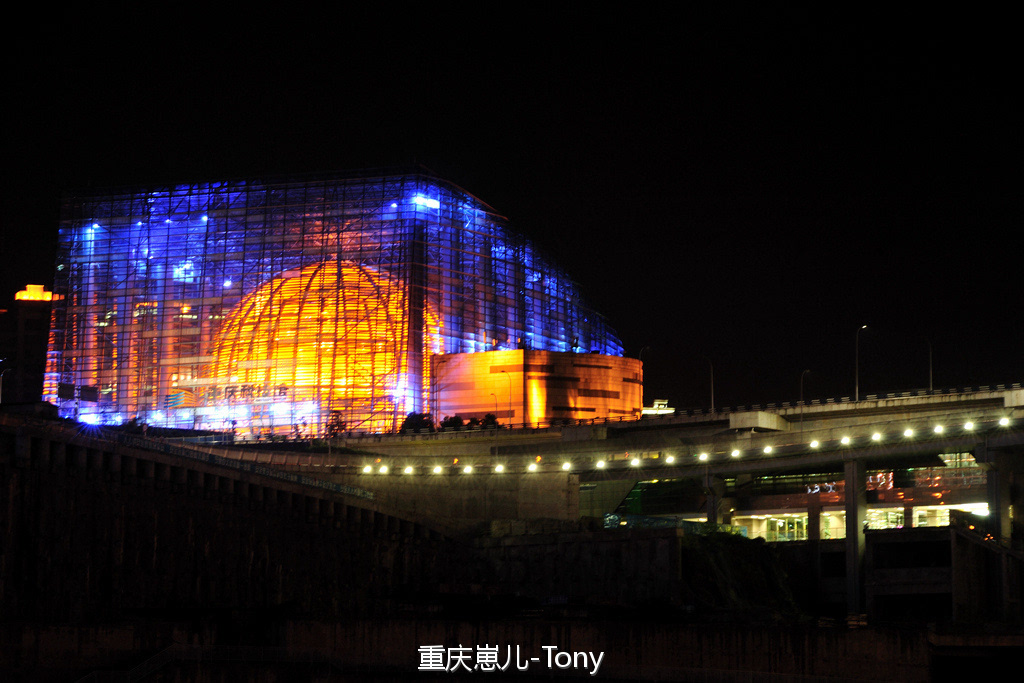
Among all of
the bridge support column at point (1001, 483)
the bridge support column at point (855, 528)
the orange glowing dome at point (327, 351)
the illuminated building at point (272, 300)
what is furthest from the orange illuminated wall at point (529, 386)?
the bridge support column at point (1001, 483)

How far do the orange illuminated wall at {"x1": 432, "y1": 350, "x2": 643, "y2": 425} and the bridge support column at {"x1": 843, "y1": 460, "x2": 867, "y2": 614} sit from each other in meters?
51.0

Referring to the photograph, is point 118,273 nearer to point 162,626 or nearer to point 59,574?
point 59,574

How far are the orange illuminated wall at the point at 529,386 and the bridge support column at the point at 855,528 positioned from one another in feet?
167

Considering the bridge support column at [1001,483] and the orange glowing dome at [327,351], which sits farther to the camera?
the orange glowing dome at [327,351]

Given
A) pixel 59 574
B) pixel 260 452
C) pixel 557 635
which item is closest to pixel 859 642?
pixel 557 635

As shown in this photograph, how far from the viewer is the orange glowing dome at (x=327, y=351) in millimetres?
149000

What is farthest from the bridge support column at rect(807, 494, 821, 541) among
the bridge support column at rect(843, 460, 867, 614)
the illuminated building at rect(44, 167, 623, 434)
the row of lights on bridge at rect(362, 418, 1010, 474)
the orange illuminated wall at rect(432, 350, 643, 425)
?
the illuminated building at rect(44, 167, 623, 434)

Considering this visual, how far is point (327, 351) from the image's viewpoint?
150875mm

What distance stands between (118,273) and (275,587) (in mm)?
88629

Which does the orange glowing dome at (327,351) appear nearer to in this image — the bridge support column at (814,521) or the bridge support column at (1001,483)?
the bridge support column at (814,521)

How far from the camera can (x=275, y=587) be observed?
81312 millimetres

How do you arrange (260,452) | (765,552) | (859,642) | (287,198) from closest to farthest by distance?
(859,642), (765,552), (260,452), (287,198)

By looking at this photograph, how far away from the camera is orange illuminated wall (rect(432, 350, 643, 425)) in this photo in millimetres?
149500

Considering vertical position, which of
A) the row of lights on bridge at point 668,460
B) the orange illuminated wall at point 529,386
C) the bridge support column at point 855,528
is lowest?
the bridge support column at point 855,528
